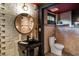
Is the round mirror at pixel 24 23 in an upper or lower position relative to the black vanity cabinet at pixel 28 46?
upper

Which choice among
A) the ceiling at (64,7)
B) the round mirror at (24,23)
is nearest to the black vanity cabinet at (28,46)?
the round mirror at (24,23)

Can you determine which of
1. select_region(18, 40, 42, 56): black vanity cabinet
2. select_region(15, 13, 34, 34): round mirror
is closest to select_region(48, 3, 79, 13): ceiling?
select_region(15, 13, 34, 34): round mirror

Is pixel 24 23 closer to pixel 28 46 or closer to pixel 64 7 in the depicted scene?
pixel 28 46

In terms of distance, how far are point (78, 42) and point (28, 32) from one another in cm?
A: 71

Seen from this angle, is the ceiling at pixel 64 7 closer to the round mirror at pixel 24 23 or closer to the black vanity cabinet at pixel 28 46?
the round mirror at pixel 24 23

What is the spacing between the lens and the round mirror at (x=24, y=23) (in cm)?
154

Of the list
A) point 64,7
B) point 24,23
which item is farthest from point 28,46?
point 64,7

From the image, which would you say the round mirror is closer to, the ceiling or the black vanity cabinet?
the black vanity cabinet

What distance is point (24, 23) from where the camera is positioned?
5.10ft

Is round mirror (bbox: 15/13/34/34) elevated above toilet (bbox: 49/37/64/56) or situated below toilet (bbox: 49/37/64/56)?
above

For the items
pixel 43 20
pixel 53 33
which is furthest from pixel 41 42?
pixel 43 20

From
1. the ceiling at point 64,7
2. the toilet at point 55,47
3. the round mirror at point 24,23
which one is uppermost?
the ceiling at point 64,7

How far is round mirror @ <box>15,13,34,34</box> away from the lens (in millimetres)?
1540

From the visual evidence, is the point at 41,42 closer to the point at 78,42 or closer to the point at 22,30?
the point at 22,30
